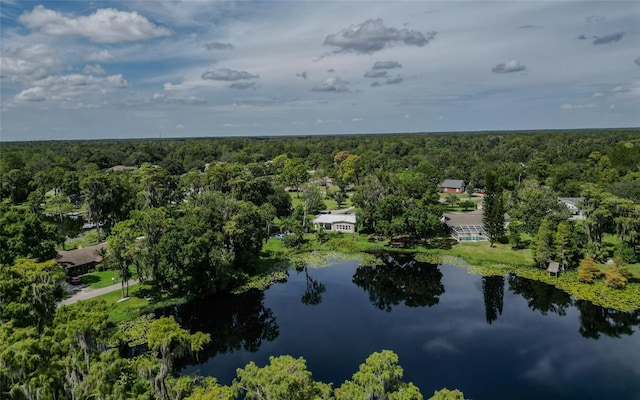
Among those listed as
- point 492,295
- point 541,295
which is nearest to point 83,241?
point 492,295

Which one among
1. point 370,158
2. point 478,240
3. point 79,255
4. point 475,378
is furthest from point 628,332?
point 370,158

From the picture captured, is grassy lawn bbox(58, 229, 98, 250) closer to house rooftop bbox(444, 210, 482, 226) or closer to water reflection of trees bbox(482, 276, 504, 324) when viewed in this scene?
water reflection of trees bbox(482, 276, 504, 324)

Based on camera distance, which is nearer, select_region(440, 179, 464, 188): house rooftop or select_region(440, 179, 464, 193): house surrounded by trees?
select_region(440, 179, 464, 193): house surrounded by trees

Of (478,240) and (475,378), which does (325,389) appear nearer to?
(475,378)

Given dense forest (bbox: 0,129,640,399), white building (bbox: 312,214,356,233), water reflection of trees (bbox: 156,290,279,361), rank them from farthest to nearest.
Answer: white building (bbox: 312,214,356,233) → water reflection of trees (bbox: 156,290,279,361) → dense forest (bbox: 0,129,640,399)

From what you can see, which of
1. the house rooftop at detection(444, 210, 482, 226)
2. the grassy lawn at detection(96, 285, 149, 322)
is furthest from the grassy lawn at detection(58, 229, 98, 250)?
the house rooftop at detection(444, 210, 482, 226)

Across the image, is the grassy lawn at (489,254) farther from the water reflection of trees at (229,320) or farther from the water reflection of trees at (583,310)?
the water reflection of trees at (229,320)

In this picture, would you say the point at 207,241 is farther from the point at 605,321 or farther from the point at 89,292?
the point at 605,321
